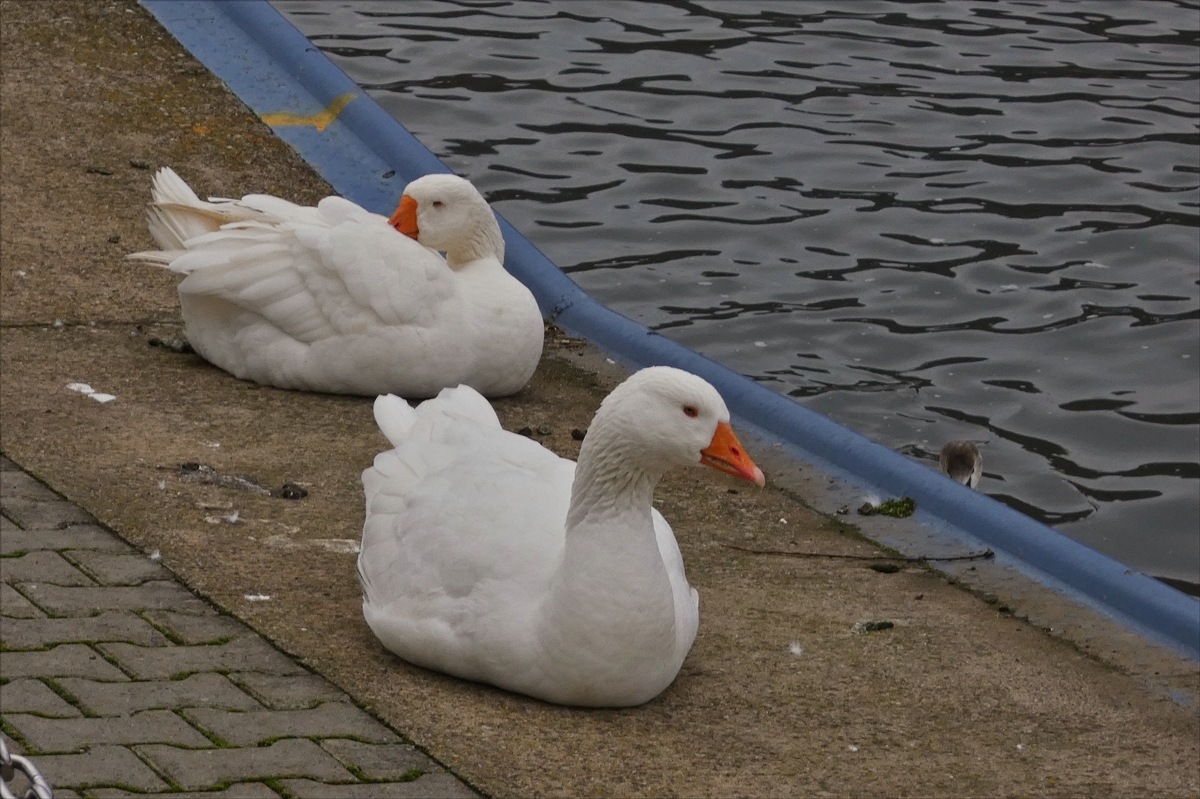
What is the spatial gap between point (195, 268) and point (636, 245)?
144 inches

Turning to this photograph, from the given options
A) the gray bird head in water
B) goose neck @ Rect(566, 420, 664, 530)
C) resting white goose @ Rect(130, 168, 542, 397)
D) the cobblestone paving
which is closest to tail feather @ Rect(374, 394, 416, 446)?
the cobblestone paving

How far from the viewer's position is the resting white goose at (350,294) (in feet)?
22.1

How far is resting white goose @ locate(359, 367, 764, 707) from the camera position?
4609mm

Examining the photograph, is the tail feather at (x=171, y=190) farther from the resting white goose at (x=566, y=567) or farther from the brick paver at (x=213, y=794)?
the brick paver at (x=213, y=794)

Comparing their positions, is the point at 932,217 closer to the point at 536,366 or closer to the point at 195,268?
the point at 536,366

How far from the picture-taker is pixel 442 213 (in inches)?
277

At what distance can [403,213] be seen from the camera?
7023mm

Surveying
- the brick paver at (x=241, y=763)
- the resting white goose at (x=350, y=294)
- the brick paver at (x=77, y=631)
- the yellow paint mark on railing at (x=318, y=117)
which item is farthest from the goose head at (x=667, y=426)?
the yellow paint mark on railing at (x=318, y=117)

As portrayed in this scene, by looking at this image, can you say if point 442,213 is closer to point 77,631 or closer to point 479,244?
point 479,244

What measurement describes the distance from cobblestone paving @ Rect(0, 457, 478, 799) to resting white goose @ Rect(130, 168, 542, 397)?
167 cm

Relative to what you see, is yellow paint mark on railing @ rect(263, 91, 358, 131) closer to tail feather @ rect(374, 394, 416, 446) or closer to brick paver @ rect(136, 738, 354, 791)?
tail feather @ rect(374, 394, 416, 446)

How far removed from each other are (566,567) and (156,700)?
1113 mm

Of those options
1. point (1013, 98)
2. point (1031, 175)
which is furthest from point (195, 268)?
point (1013, 98)

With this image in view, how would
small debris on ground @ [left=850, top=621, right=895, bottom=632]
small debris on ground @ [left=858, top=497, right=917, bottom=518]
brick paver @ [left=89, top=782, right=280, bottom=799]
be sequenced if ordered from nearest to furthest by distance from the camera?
brick paver @ [left=89, top=782, right=280, bottom=799], small debris on ground @ [left=850, top=621, right=895, bottom=632], small debris on ground @ [left=858, top=497, right=917, bottom=518]
